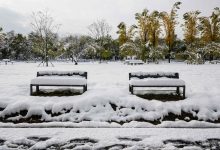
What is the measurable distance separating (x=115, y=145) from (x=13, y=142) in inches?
87.7

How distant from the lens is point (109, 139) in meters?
6.41

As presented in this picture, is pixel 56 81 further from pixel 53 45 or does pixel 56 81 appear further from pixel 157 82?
pixel 53 45

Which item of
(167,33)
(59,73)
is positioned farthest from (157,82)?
(167,33)

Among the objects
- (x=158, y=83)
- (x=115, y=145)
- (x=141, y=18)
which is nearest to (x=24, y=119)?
(x=115, y=145)

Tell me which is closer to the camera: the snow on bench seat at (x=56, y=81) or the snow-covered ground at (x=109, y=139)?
the snow-covered ground at (x=109, y=139)

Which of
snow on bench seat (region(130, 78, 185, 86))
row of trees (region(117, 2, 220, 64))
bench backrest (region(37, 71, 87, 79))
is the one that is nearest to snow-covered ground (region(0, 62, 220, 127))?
snow on bench seat (region(130, 78, 185, 86))

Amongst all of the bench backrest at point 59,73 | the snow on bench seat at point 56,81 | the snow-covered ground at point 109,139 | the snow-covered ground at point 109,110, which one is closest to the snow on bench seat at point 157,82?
the snow-covered ground at point 109,110

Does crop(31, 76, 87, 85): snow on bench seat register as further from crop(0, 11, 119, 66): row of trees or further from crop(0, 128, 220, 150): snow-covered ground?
crop(0, 11, 119, 66): row of trees

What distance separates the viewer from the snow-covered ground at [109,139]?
5.90 metres

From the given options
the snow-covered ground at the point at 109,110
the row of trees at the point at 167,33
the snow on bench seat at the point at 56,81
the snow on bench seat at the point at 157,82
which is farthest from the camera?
the row of trees at the point at 167,33

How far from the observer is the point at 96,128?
739cm

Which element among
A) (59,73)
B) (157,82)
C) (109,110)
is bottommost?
(109,110)

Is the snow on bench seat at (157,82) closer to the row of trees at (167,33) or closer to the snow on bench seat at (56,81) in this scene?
the snow on bench seat at (56,81)

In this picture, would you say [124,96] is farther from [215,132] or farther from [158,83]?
[215,132]
